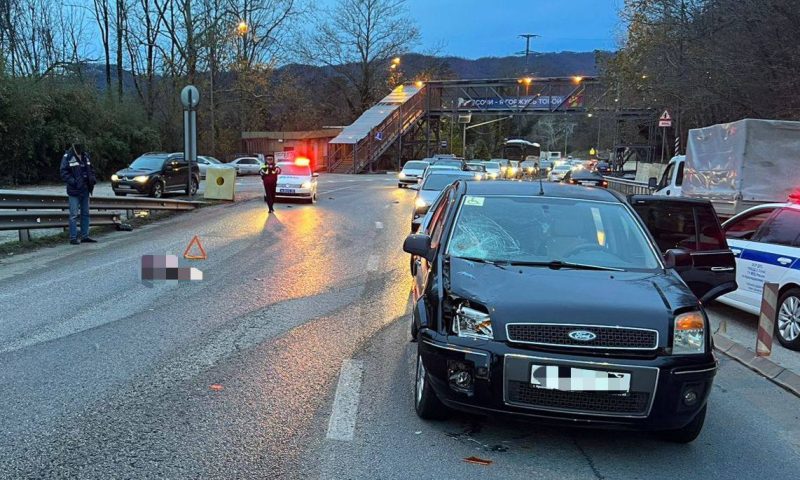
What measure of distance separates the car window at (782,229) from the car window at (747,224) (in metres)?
0.23

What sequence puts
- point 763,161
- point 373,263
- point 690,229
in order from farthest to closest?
point 763,161, point 373,263, point 690,229

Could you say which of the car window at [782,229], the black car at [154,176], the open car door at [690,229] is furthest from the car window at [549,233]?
the black car at [154,176]

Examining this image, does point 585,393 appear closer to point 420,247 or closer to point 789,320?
point 420,247

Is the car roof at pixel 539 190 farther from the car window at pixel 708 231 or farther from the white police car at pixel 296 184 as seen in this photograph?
the white police car at pixel 296 184

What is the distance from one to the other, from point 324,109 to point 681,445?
75962 mm

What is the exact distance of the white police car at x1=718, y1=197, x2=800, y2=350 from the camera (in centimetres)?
689

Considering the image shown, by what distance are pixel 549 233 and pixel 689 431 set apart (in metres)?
1.74

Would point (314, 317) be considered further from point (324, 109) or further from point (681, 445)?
point (324, 109)

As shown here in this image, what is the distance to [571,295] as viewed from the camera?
13.1ft

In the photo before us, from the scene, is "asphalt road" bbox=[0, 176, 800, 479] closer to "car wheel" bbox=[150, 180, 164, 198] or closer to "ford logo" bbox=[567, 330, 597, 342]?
"ford logo" bbox=[567, 330, 597, 342]

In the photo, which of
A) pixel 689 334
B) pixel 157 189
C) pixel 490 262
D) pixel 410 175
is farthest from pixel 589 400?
pixel 410 175

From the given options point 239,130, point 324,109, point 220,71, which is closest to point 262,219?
point 220,71

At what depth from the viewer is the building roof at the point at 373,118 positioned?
53.7m

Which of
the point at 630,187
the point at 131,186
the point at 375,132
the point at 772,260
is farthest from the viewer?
the point at 375,132
